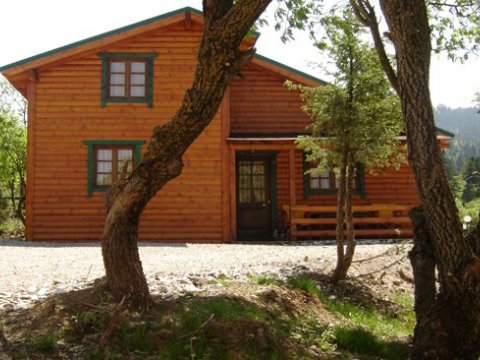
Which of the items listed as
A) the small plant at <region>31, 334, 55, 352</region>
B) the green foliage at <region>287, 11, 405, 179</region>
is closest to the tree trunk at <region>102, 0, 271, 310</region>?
the small plant at <region>31, 334, 55, 352</region>

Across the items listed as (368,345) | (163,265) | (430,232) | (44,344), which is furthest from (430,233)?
(163,265)

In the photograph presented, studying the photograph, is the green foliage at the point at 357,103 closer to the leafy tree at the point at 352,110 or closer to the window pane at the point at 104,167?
the leafy tree at the point at 352,110

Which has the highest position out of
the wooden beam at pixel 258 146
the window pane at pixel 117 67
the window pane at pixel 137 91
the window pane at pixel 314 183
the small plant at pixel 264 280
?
the window pane at pixel 117 67

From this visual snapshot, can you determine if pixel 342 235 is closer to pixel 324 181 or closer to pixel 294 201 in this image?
pixel 294 201

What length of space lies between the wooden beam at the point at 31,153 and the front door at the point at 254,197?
19.4 ft

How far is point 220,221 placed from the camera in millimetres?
14148

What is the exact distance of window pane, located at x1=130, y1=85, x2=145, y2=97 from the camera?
574 inches

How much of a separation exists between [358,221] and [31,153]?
932 centimetres

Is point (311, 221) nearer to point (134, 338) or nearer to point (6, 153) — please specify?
point (134, 338)

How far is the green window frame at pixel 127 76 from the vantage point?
14438 mm

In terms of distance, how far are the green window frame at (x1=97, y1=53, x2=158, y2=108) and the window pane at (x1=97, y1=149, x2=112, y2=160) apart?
1.29 meters

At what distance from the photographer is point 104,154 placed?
14.4m

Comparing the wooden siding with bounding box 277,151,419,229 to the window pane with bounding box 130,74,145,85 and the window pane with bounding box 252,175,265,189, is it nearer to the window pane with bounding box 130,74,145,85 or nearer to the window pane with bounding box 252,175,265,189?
the window pane with bounding box 252,175,265,189

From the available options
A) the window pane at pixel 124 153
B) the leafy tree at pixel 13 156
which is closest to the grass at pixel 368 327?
the window pane at pixel 124 153
